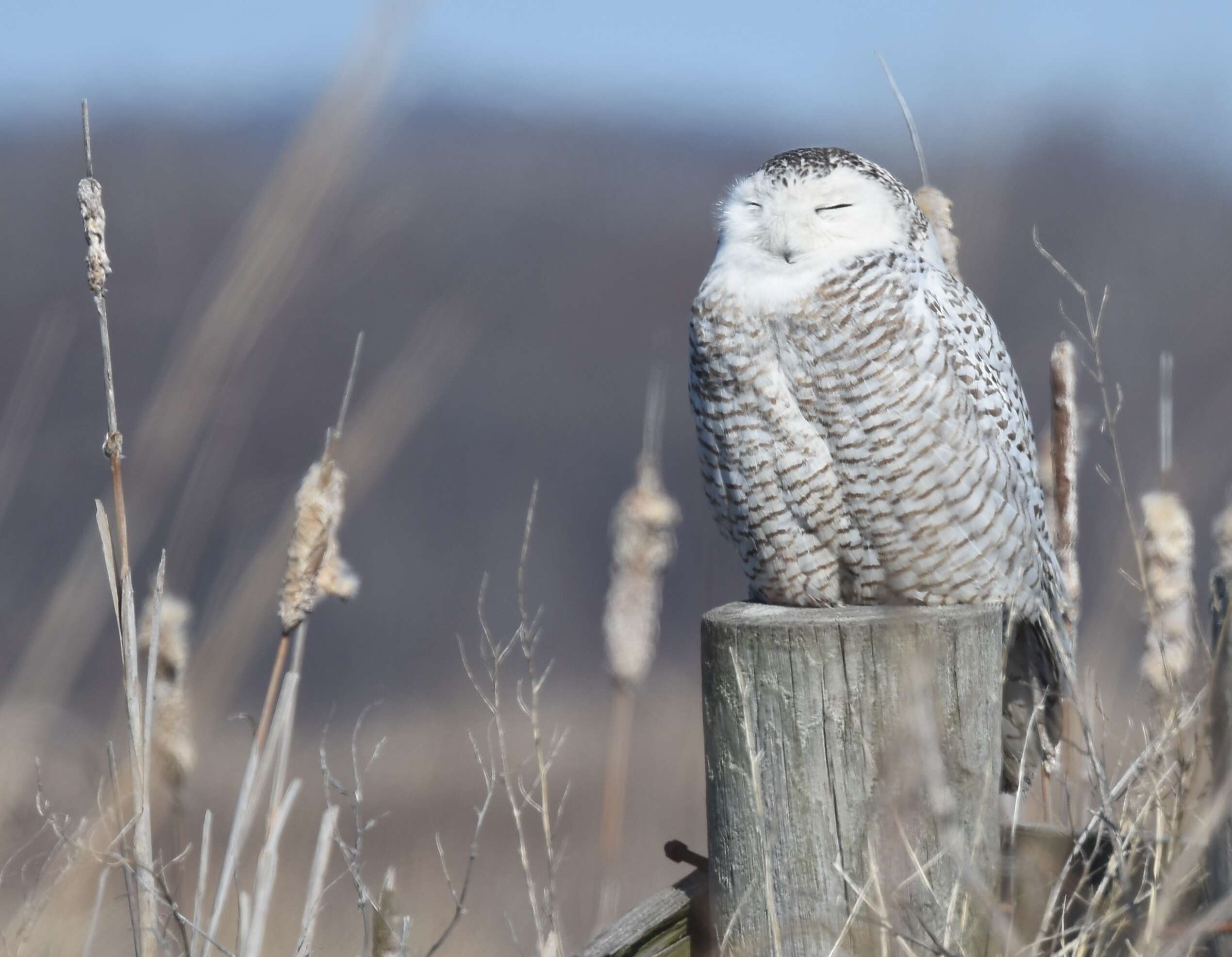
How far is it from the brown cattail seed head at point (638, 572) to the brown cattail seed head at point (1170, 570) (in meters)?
0.87

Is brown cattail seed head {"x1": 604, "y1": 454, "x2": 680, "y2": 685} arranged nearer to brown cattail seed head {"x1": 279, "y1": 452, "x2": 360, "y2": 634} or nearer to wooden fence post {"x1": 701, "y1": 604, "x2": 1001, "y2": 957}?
wooden fence post {"x1": 701, "y1": 604, "x2": 1001, "y2": 957}

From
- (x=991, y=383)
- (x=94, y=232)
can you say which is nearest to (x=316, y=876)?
(x=94, y=232)

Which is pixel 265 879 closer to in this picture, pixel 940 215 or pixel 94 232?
pixel 94 232

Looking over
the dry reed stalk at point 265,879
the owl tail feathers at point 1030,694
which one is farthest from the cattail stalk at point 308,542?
the owl tail feathers at point 1030,694

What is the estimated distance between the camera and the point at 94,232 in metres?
1.37

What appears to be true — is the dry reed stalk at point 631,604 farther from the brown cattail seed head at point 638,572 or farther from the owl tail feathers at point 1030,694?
the owl tail feathers at point 1030,694

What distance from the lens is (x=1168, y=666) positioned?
2.01 metres

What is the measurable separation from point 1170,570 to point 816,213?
914mm

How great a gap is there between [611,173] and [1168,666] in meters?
17.9

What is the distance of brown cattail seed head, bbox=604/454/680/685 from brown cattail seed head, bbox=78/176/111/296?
3.63 feet

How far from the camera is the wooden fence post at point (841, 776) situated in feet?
5.49

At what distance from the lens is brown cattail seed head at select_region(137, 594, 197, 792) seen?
5.60ft

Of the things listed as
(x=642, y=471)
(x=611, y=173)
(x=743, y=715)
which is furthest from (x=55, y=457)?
(x=611, y=173)

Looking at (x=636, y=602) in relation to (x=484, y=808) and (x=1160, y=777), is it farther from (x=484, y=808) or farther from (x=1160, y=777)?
→ (x=1160, y=777)
